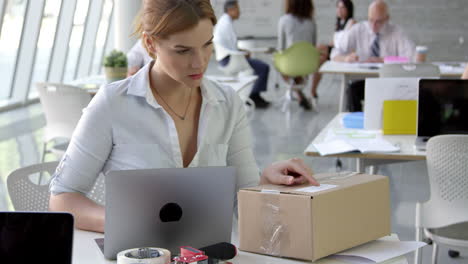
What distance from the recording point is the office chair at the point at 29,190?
97.2 inches

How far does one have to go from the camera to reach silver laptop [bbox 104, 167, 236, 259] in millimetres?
1654

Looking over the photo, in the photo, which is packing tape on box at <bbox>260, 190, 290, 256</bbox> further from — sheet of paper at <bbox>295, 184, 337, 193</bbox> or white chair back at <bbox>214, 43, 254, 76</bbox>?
white chair back at <bbox>214, 43, 254, 76</bbox>

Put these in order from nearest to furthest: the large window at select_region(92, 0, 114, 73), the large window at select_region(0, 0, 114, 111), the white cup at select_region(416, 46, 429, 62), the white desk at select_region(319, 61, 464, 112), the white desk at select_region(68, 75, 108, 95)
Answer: the white desk at select_region(68, 75, 108, 95) < the white desk at select_region(319, 61, 464, 112) < the white cup at select_region(416, 46, 429, 62) < the large window at select_region(0, 0, 114, 111) < the large window at select_region(92, 0, 114, 73)

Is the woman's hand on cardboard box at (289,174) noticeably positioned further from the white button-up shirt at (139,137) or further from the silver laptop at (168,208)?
the white button-up shirt at (139,137)

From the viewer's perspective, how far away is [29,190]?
2504 mm

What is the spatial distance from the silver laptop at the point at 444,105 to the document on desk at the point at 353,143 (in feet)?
0.63

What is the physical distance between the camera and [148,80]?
7.26 ft

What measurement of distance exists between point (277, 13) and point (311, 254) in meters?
13.7

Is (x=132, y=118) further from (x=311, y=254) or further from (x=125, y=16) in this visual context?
(x=125, y=16)

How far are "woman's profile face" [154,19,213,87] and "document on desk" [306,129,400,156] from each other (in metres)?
1.45

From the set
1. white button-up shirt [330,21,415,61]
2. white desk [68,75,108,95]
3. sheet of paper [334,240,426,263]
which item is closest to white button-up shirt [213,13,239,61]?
white button-up shirt [330,21,415,61]

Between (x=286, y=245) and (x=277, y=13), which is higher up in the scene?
(x=277, y=13)

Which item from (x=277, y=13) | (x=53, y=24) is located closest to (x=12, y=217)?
(x=53, y=24)

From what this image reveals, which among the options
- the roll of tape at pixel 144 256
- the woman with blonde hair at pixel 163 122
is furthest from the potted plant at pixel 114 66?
the roll of tape at pixel 144 256
